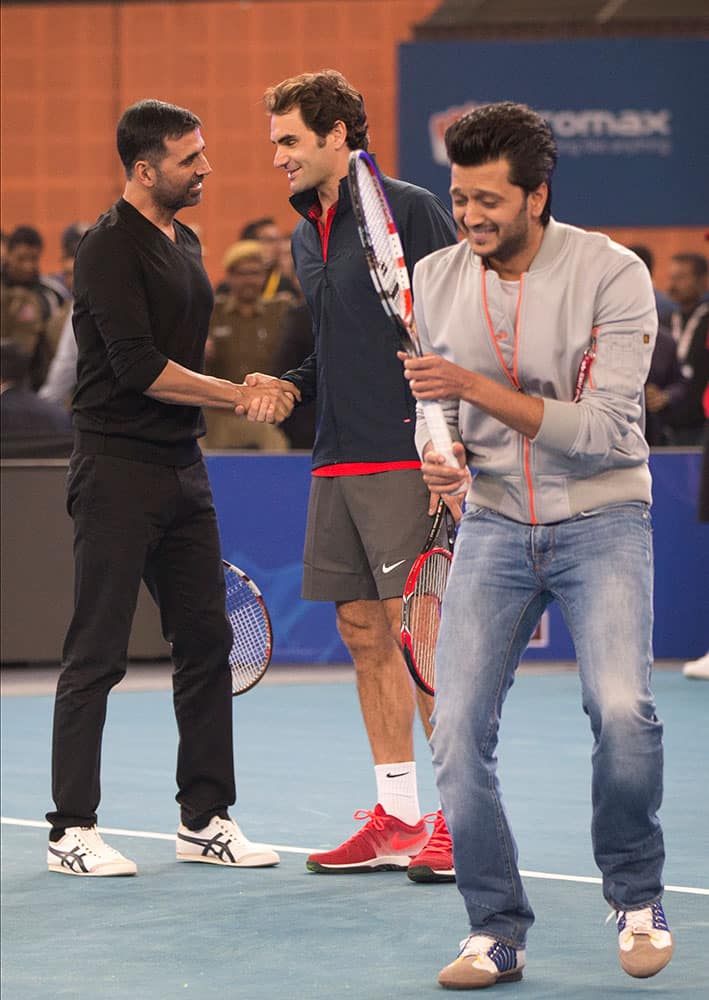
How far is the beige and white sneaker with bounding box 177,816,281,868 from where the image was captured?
17.0 ft

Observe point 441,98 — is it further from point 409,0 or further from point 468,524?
point 468,524

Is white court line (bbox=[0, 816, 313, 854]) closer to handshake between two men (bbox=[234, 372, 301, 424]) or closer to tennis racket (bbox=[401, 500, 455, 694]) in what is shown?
tennis racket (bbox=[401, 500, 455, 694])

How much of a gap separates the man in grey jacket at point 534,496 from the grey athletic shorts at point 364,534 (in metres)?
1.02

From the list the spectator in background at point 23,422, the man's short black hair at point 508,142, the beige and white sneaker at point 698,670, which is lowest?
the beige and white sneaker at point 698,670

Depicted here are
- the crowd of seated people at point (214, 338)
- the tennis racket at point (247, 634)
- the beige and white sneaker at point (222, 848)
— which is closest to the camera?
the beige and white sneaker at point (222, 848)

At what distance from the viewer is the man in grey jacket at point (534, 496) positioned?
143 inches

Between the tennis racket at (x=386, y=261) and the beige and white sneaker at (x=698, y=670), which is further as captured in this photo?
the beige and white sneaker at (x=698, y=670)

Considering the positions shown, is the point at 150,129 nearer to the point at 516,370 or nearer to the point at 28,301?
the point at 516,370

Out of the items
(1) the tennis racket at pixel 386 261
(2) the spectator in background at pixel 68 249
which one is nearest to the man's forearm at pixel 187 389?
(1) the tennis racket at pixel 386 261

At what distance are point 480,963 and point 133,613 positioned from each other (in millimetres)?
1597

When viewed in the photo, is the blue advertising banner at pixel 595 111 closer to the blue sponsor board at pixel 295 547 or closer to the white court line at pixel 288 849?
the blue sponsor board at pixel 295 547

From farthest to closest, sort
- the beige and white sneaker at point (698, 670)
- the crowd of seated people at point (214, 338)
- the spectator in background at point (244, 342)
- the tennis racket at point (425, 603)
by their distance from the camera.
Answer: the spectator in background at point (244, 342), the crowd of seated people at point (214, 338), the beige and white sneaker at point (698, 670), the tennis racket at point (425, 603)

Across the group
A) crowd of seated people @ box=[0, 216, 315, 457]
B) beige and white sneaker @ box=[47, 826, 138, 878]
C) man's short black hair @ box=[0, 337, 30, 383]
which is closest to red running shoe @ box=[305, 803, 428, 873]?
beige and white sneaker @ box=[47, 826, 138, 878]

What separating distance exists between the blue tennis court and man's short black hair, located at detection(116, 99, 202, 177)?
6.11 ft
